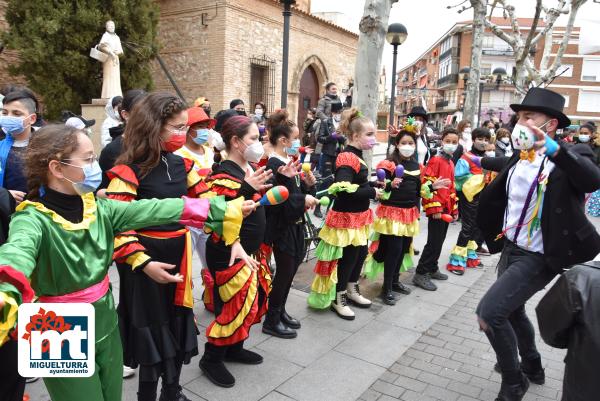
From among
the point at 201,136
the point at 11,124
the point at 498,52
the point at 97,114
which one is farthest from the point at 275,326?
the point at 498,52

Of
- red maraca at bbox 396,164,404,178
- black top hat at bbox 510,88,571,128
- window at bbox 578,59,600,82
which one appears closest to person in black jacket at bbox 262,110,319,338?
red maraca at bbox 396,164,404,178

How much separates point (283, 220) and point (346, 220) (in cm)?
79

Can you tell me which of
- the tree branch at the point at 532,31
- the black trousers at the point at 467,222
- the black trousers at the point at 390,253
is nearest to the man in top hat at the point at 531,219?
the black trousers at the point at 390,253

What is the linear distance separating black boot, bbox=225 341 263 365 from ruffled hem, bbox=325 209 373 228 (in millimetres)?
1474

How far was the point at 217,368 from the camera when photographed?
335cm

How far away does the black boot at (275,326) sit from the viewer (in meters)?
4.14

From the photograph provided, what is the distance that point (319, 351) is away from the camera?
3.90 m

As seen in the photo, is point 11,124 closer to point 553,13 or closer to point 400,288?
point 400,288

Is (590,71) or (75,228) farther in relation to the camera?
(590,71)

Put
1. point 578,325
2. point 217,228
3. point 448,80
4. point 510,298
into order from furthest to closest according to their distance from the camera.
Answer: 1. point 448,80
2. point 510,298
3. point 217,228
4. point 578,325

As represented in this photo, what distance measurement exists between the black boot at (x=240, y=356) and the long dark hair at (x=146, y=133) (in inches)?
66.3

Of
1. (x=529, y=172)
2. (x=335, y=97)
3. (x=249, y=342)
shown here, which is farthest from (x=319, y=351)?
(x=335, y=97)

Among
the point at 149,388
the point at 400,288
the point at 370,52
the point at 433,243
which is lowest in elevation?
the point at 400,288

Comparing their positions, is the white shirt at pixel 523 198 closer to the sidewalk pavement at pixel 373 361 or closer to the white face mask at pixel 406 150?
the sidewalk pavement at pixel 373 361
